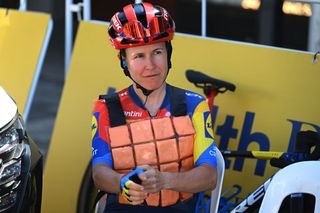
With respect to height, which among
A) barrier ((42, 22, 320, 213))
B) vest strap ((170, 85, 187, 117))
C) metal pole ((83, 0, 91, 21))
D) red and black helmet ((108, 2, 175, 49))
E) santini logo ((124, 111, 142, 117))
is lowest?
barrier ((42, 22, 320, 213))

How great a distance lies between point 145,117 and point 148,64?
237 millimetres

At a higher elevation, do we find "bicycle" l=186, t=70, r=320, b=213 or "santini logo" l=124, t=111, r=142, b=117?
"santini logo" l=124, t=111, r=142, b=117

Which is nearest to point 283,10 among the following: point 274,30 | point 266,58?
point 274,30

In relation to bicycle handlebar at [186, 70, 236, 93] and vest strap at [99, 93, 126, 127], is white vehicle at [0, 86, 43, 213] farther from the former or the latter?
bicycle handlebar at [186, 70, 236, 93]

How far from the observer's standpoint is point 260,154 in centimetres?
470

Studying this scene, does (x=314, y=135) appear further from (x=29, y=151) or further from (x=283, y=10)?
(x=283, y=10)

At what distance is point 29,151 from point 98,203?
39cm

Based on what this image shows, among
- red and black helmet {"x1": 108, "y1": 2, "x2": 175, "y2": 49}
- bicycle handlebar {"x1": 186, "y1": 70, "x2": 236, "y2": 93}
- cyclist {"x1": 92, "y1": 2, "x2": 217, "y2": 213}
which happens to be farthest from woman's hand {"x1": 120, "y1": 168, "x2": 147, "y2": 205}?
bicycle handlebar {"x1": 186, "y1": 70, "x2": 236, "y2": 93}

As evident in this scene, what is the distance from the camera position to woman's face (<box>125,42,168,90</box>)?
3.77 m

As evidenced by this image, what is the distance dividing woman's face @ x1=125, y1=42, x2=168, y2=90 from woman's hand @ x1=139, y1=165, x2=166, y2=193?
1.60 ft

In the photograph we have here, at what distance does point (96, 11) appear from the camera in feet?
22.6

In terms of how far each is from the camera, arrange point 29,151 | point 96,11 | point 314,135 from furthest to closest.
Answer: point 96,11 < point 314,135 < point 29,151

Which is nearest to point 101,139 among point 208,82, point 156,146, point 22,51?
point 156,146

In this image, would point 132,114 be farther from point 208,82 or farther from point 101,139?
point 208,82
